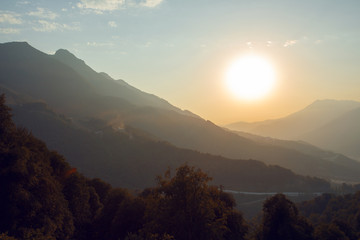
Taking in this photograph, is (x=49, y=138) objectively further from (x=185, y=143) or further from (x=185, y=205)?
(x=185, y=205)

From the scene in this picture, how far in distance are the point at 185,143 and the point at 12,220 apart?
100 meters

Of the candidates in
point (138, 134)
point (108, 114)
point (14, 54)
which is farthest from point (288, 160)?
point (14, 54)

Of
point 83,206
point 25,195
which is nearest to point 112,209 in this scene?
point 83,206

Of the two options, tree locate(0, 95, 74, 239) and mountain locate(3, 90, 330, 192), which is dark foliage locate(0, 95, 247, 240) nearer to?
tree locate(0, 95, 74, 239)

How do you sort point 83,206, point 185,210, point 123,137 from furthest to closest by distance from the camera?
1. point 123,137
2. point 83,206
3. point 185,210

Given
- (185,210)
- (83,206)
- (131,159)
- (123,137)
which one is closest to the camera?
(185,210)

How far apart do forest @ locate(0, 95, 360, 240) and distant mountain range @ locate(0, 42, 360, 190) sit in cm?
4902

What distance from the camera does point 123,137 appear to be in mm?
97812

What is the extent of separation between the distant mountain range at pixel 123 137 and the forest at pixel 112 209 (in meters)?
49.0

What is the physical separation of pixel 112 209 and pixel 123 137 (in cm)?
7395

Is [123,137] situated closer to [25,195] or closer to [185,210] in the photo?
[25,195]

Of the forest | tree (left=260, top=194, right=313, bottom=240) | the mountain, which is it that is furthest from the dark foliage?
the mountain

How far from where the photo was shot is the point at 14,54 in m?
158

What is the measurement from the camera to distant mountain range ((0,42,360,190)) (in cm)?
8219
